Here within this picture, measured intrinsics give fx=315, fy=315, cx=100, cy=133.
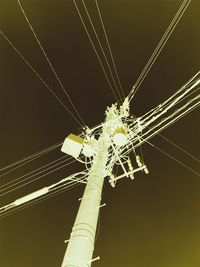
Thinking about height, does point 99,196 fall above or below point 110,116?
below

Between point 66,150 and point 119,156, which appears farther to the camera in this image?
point 119,156

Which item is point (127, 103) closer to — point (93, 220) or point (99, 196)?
point (99, 196)

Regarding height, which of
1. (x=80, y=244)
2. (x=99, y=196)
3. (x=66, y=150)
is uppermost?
(x=66, y=150)

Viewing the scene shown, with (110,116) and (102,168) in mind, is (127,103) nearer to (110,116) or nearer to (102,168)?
(110,116)

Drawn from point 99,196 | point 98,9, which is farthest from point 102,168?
point 98,9

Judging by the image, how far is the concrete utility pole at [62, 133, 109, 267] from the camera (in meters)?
3.77

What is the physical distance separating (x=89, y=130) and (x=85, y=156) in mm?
890

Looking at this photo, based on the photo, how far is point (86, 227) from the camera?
413 cm

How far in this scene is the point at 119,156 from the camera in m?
6.62

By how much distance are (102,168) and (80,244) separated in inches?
66.9

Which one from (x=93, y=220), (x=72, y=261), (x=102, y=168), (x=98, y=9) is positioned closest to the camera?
(x=72, y=261)

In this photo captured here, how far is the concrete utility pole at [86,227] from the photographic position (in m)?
3.77

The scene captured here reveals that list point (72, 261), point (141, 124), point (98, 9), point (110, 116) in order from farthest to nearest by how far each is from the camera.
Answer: point (98, 9) → point (110, 116) → point (141, 124) → point (72, 261)

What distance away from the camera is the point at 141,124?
7.07 meters
